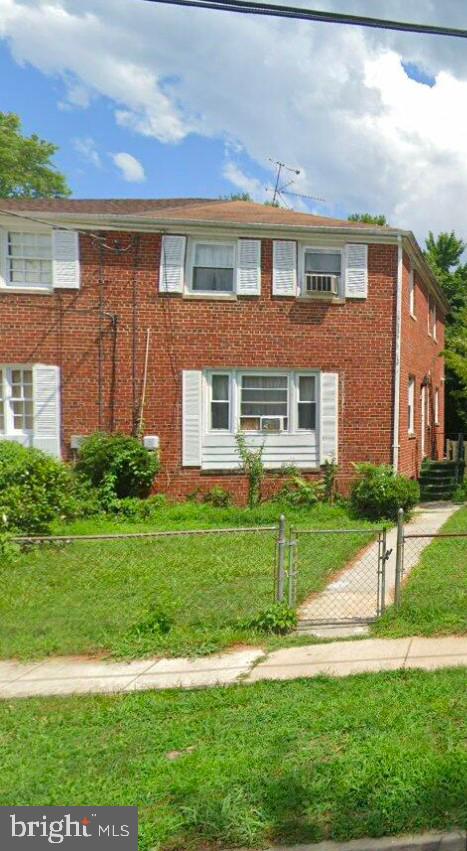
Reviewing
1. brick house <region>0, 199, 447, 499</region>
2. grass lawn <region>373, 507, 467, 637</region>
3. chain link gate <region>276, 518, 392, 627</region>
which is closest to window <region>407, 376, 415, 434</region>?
brick house <region>0, 199, 447, 499</region>

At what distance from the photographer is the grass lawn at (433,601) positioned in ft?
17.4

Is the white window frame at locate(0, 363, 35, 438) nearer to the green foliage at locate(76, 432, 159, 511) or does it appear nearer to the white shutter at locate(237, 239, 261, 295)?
the green foliage at locate(76, 432, 159, 511)

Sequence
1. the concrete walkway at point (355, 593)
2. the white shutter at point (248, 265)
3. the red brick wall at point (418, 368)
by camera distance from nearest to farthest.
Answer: the concrete walkway at point (355, 593) < the white shutter at point (248, 265) < the red brick wall at point (418, 368)

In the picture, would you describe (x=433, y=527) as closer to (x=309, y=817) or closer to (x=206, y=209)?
(x=309, y=817)

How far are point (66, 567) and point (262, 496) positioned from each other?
18.6 feet

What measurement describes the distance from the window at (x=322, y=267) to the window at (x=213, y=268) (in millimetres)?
1717

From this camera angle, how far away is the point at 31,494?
8.89 m

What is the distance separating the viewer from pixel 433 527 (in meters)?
10.2

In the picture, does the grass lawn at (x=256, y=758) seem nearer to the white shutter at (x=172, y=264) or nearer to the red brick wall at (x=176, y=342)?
the red brick wall at (x=176, y=342)

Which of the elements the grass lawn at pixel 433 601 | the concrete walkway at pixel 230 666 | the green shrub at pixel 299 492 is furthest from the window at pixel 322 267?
the concrete walkway at pixel 230 666

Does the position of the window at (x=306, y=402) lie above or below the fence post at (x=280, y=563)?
above

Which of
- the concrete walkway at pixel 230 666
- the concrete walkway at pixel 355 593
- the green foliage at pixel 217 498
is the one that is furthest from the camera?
the green foliage at pixel 217 498

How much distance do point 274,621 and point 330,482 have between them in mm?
6882

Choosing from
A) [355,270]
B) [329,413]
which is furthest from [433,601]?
[355,270]
